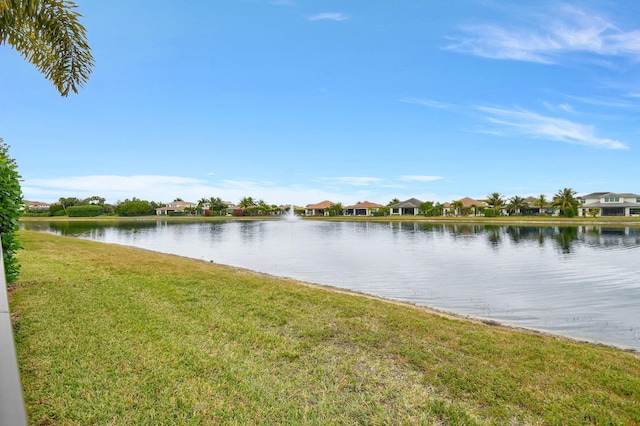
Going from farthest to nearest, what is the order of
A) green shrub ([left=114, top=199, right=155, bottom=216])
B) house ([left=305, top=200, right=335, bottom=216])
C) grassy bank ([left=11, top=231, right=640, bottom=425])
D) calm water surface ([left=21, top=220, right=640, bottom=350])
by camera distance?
1. house ([left=305, top=200, right=335, bottom=216])
2. green shrub ([left=114, top=199, right=155, bottom=216])
3. calm water surface ([left=21, top=220, right=640, bottom=350])
4. grassy bank ([left=11, top=231, right=640, bottom=425])

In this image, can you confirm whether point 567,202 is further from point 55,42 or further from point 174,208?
point 174,208

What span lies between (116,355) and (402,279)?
12565 mm

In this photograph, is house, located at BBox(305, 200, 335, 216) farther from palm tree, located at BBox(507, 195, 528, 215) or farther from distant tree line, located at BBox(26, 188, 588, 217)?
palm tree, located at BBox(507, 195, 528, 215)

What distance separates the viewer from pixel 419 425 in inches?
141

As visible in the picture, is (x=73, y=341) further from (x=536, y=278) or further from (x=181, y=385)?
(x=536, y=278)

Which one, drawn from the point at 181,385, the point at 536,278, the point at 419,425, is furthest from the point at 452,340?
the point at 536,278

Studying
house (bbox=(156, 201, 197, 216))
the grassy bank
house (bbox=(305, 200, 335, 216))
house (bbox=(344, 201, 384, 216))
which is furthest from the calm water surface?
house (bbox=(156, 201, 197, 216))

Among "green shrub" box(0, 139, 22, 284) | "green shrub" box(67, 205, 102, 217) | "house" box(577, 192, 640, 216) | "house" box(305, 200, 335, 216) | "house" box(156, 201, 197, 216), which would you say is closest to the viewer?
"green shrub" box(0, 139, 22, 284)

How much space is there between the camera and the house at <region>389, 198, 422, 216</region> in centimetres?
10244

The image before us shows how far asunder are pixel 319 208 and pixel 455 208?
149 ft

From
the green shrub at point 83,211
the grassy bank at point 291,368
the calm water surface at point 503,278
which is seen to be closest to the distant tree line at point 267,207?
the green shrub at point 83,211

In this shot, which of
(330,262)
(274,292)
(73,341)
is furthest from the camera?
(330,262)

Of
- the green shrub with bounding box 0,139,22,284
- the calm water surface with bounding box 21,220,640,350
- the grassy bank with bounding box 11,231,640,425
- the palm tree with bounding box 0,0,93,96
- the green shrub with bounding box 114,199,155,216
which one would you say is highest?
the palm tree with bounding box 0,0,93,96

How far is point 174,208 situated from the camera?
128 m
